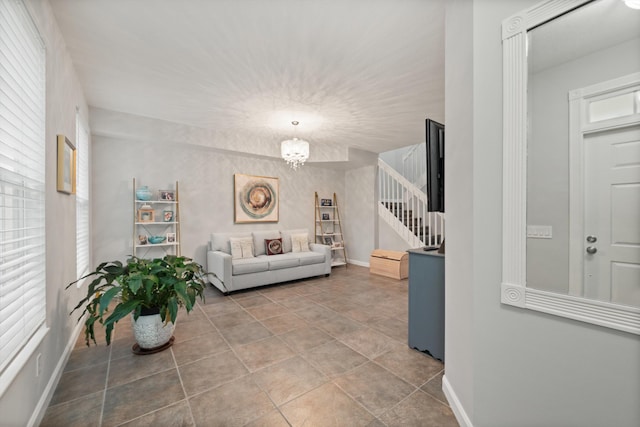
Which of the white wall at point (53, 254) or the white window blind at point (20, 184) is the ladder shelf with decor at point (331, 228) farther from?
the white window blind at point (20, 184)

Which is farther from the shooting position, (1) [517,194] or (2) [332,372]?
(2) [332,372]

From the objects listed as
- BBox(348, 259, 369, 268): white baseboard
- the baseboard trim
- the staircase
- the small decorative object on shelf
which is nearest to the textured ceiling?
the small decorative object on shelf

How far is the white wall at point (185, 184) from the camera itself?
12.7 ft

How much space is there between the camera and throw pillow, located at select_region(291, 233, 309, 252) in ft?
17.3

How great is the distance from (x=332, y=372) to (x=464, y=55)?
226 cm

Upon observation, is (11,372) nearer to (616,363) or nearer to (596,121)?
(616,363)

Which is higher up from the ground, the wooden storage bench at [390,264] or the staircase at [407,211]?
the staircase at [407,211]

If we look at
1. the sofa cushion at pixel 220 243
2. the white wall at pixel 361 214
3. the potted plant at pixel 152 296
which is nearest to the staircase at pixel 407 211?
the white wall at pixel 361 214

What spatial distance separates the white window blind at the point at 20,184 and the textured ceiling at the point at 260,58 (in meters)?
0.63

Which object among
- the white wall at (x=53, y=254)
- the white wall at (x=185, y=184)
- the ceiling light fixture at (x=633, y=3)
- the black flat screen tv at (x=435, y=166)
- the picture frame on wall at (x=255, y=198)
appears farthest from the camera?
the picture frame on wall at (x=255, y=198)

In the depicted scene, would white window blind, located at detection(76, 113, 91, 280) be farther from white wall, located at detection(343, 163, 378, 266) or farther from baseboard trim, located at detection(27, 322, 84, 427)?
white wall, located at detection(343, 163, 378, 266)

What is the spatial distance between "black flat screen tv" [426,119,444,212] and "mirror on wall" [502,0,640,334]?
835 mm

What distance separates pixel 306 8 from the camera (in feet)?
6.07

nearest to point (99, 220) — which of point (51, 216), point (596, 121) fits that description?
point (51, 216)
